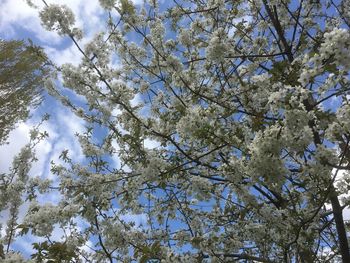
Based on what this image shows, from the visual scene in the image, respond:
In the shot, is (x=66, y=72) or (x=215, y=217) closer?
(x=66, y=72)

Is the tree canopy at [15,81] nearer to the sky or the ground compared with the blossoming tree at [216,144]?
nearer to the sky

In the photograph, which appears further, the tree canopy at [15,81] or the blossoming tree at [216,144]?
the tree canopy at [15,81]

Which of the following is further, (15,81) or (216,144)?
Answer: (15,81)

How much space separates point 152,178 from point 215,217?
6.09ft

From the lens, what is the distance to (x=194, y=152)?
16.3ft

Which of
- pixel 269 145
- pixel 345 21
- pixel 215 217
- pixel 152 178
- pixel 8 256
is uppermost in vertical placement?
pixel 345 21

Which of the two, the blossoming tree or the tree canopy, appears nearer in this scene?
the blossoming tree

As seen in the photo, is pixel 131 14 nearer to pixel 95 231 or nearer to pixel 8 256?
pixel 95 231

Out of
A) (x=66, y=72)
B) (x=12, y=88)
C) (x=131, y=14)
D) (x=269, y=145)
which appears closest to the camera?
(x=269, y=145)

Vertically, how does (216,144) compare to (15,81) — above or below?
below

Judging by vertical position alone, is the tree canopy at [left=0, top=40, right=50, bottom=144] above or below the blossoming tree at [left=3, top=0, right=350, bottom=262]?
above

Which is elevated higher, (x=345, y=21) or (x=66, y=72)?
(x=345, y=21)

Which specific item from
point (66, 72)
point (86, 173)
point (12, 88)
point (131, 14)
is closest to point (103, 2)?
point (131, 14)

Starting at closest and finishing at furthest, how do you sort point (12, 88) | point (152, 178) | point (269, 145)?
point (269, 145), point (152, 178), point (12, 88)
